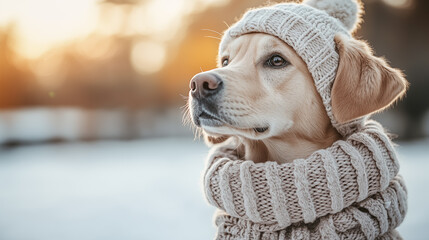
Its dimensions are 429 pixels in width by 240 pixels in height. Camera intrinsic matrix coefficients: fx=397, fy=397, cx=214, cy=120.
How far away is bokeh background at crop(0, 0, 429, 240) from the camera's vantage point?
483cm

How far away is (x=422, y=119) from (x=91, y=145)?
32.7 feet

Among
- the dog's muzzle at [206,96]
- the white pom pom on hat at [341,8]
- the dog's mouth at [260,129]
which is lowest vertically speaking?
the dog's mouth at [260,129]

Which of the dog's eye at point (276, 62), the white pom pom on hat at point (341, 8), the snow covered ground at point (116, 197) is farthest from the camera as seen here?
the snow covered ground at point (116, 197)

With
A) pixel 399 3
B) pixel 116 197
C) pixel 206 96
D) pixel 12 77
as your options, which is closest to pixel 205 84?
pixel 206 96

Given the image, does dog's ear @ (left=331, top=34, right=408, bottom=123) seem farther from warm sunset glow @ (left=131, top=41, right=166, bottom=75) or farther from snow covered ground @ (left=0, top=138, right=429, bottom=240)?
warm sunset glow @ (left=131, top=41, right=166, bottom=75)

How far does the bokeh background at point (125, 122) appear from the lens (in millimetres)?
4832

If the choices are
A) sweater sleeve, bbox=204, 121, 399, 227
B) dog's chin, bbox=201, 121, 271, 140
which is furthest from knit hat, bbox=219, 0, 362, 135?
dog's chin, bbox=201, 121, 271, 140

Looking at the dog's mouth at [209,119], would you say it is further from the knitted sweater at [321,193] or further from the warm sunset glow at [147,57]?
the warm sunset glow at [147,57]

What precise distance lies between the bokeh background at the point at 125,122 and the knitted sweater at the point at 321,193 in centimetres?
115

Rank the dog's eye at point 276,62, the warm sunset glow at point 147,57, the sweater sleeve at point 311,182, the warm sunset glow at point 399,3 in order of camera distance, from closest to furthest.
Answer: the sweater sleeve at point 311,182 → the dog's eye at point 276,62 → the warm sunset glow at point 399,3 → the warm sunset glow at point 147,57

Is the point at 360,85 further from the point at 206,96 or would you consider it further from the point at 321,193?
the point at 206,96

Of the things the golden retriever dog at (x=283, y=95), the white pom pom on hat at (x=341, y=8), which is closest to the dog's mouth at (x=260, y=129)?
the golden retriever dog at (x=283, y=95)

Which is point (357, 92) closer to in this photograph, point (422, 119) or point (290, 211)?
point (290, 211)

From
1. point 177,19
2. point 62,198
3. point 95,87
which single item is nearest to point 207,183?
point 62,198
